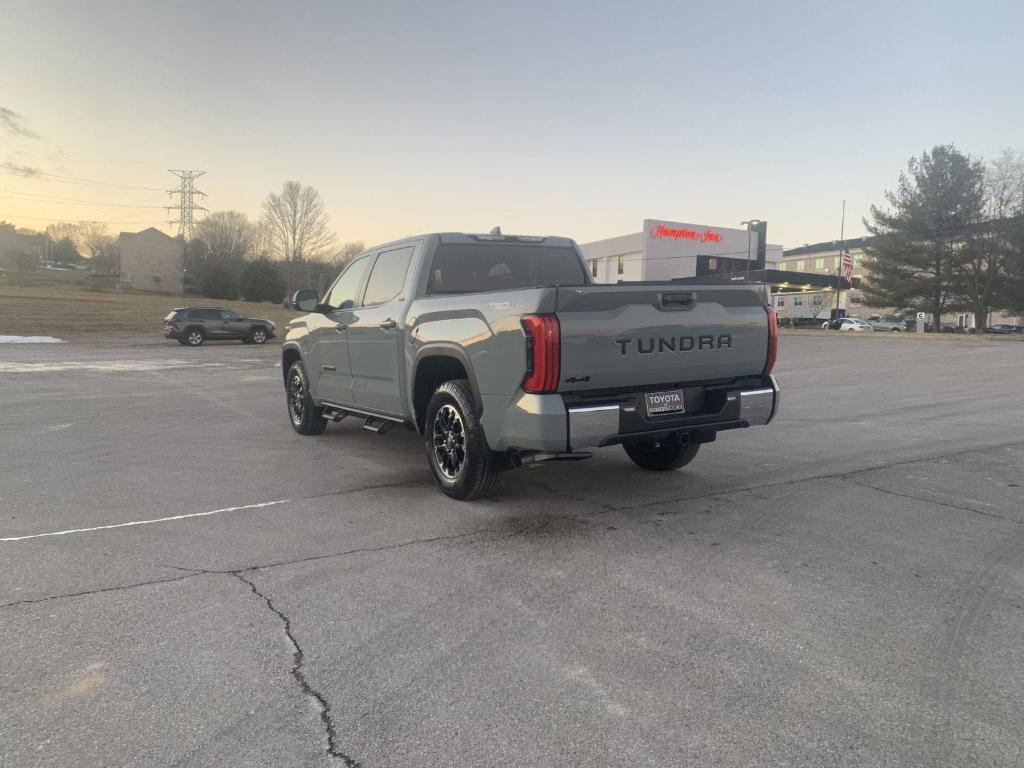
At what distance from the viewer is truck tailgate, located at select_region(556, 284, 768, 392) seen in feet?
14.6

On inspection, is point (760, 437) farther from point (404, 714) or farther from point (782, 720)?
point (404, 714)

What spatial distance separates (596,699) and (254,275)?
66224mm

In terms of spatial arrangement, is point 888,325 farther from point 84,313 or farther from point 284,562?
point 284,562

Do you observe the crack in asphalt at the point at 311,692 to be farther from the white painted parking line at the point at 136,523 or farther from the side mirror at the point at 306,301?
the side mirror at the point at 306,301

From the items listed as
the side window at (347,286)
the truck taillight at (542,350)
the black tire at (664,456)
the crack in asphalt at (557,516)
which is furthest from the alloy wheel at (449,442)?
the side window at (347,286)

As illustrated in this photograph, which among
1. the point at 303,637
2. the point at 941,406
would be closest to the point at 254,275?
the point at 941,406

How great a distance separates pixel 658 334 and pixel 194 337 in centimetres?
3004

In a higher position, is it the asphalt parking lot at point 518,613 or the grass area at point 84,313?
the grass area at point 84,313

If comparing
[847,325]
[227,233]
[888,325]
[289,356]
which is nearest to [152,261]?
[227,233]

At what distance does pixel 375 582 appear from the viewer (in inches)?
151

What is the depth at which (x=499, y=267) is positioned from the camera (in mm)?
6508

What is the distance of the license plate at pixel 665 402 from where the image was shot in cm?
479

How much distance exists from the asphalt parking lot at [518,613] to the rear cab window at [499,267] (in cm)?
173

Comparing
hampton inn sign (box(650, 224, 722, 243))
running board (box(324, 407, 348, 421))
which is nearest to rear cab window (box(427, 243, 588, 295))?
running board (box(324, 407, 348, 421))
